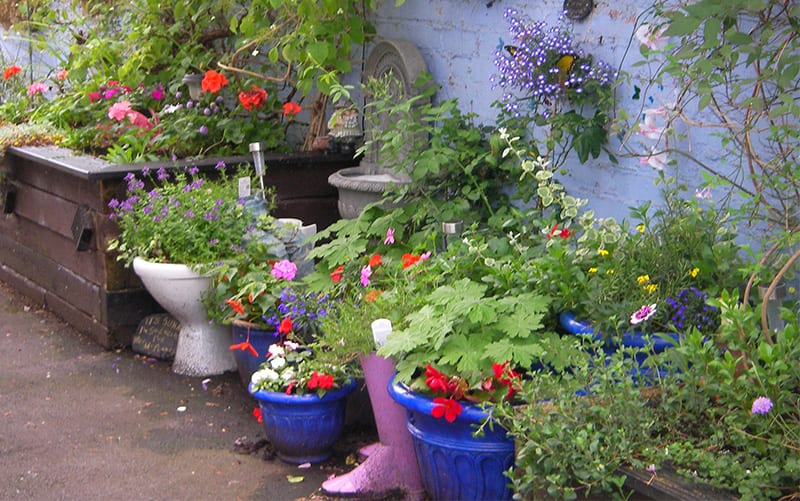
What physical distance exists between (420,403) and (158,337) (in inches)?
95.1

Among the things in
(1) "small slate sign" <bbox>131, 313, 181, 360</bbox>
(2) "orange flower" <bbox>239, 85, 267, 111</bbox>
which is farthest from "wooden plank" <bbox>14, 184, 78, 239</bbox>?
(2) "orange flower" <bbox>239, 85, 267, 111</bbox>

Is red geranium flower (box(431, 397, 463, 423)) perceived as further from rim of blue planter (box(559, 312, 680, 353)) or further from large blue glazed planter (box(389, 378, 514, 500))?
rim of blue planter (box(559, 312, 680, 353))

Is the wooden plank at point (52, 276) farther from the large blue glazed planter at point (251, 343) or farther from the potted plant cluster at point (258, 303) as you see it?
the large blue glazed planter at point (251, 343)

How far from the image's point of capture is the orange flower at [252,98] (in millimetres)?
5723

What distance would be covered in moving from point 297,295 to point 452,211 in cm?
73

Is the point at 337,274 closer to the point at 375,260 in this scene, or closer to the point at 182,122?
the point at 375,260

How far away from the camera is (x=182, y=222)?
15.6 ft

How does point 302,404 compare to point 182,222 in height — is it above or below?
below

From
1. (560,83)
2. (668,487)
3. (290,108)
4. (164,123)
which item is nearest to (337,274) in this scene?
(560,83)

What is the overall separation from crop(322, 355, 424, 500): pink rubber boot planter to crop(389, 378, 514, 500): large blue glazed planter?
28 cm

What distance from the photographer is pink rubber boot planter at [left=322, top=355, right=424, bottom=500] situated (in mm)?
3576

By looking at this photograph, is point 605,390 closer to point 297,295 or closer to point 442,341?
point 442,341

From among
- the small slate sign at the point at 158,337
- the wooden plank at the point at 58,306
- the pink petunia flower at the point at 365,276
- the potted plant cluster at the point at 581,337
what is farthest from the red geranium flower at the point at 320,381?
the wooden plank at the point at 58,306

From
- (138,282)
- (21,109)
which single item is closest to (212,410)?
(138,282)
